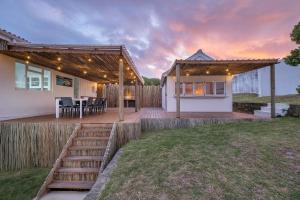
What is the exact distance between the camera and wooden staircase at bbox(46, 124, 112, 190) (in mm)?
5547

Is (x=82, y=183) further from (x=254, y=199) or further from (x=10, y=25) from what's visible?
(x=10, y=25)

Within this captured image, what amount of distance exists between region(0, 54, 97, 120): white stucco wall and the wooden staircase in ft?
11.7

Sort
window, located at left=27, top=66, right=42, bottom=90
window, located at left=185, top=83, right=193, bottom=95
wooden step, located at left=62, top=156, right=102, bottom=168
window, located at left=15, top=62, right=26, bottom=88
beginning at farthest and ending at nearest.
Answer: window, located at left=185, top=83, right=193, bottom=95 → window, located at left=27, top=66, right=42, bottom=90 → window, located at left=15, top=62, right=26, bottom=88 → wooden step, located at left=62, top=156, right=102, bottom=168

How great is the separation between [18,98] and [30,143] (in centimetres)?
285

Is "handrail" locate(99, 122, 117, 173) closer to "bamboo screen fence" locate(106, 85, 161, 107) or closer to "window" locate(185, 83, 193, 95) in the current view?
"window" locate(185, 83, 193, 95)

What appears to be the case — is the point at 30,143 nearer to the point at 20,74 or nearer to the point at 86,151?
the point at 86,151

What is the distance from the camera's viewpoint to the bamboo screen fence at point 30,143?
723cm

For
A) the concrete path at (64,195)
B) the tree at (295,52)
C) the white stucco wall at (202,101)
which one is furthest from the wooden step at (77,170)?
the tree at (295,52)

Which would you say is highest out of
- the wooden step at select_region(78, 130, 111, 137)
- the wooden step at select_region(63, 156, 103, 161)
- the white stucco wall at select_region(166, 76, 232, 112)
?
the white stucco wall at select_region(166, 76, 232, 112)

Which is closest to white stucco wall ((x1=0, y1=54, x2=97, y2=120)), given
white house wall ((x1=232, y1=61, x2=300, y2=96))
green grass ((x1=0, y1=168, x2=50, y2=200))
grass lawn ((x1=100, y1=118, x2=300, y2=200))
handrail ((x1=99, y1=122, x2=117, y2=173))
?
green grass ((x1=0, y1=168, x2=50, y2=200))

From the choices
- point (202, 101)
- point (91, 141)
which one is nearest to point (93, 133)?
point (91, 141)

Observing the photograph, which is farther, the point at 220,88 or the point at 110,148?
the point at 220,88

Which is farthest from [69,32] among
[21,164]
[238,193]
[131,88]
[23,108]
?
[238,193]

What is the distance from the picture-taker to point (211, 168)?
4.67 m
